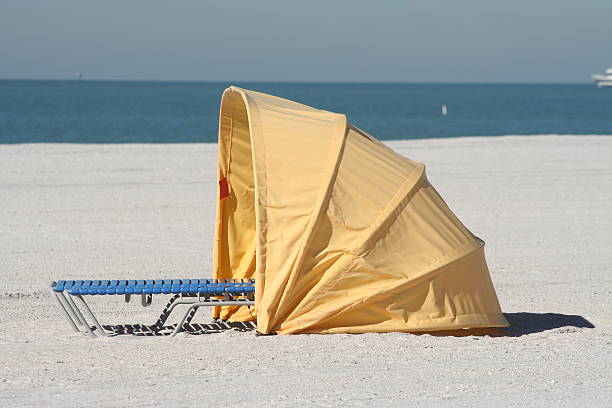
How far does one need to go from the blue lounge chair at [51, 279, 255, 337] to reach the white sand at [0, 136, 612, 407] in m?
0.21

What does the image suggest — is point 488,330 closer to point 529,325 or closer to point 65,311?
point 529,325

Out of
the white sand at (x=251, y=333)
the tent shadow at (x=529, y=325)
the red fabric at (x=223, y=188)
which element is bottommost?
the tent shadow at (x=529, y=325)

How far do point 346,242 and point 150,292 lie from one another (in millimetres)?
1575

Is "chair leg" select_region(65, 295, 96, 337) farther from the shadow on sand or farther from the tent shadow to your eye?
the tent shadow

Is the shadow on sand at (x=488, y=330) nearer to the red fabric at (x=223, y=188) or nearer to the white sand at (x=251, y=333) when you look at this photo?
the white sand at (x=251, y=333)

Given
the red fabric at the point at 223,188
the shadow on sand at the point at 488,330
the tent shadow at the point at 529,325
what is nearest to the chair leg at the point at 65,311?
the shadow on sand at the point at 488,330

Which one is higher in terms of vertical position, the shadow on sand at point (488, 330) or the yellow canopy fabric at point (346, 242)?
the yellow canopy fabric at point (346, 242)

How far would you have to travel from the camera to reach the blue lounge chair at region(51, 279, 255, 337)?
7.15 m

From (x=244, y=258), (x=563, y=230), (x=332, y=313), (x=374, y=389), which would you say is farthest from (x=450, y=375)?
(x=563, y=230)

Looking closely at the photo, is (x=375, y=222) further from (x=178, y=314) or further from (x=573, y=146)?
(x=573, y=146)

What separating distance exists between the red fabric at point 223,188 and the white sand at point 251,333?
125 cm

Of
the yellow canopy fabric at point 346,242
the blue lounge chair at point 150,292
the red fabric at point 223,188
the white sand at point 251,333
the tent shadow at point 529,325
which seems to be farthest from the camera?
the red fabric at point 223,188

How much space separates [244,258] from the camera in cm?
859

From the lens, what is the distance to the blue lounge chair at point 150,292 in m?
7.15
